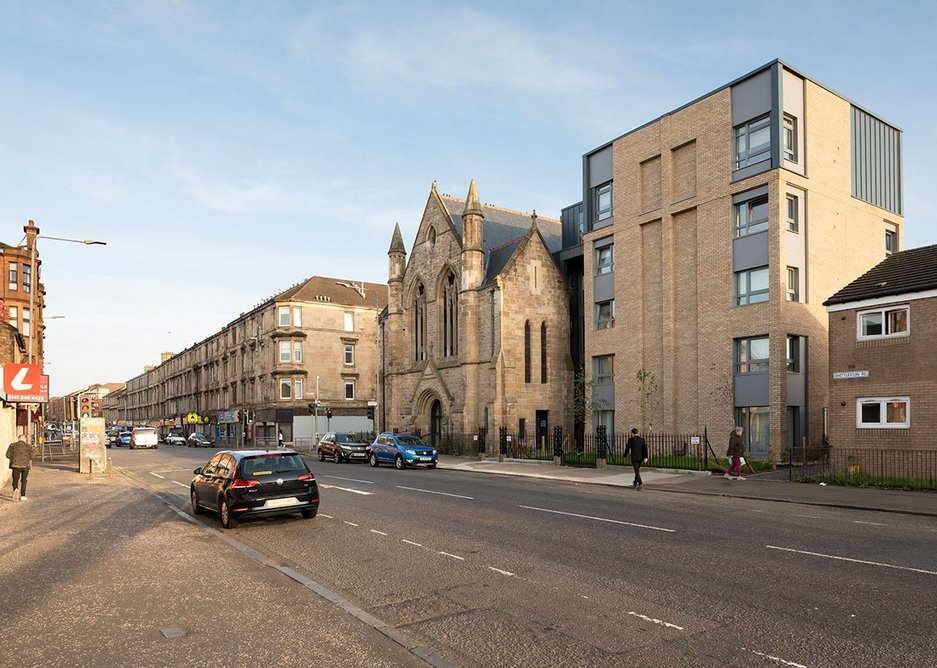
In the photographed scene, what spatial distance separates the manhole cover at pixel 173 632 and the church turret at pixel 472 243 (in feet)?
119

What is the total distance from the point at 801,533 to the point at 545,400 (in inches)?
1189

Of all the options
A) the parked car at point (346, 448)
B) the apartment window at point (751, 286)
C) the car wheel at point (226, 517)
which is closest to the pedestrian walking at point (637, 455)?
the apartment window at point (751, 286)

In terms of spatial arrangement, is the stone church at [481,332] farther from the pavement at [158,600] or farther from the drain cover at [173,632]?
the drain cover at [173,632]

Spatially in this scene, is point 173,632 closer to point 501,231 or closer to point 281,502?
point 281,502

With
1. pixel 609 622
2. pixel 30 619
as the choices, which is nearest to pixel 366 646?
pixel 609 622

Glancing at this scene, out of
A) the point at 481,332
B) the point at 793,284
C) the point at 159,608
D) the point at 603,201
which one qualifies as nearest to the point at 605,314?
the point at 603,201

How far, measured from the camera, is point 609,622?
7.02 m

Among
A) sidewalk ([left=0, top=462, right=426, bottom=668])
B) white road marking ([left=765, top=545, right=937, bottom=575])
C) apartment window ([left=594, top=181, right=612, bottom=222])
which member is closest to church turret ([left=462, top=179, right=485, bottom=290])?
apartment window ([left=594, top=181, right=612, bottom=222])

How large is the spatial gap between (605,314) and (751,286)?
28.8 ft

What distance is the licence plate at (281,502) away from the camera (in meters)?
13.6

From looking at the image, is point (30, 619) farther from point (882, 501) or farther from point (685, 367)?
point (685, 367)

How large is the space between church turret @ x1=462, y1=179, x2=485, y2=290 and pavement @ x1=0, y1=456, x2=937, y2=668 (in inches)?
1108

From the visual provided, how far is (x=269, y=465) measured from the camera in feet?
46.5

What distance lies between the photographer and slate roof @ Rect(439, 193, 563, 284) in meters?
44.2
